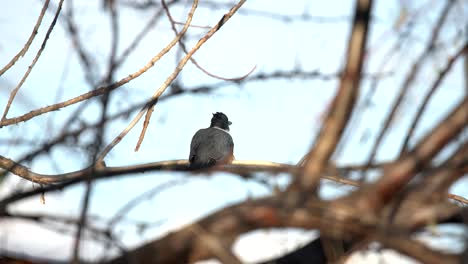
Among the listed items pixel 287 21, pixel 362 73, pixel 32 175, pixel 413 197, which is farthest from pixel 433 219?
pixel 32 175

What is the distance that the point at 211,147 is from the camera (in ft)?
24.2

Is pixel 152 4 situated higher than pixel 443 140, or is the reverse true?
pixel 152 4

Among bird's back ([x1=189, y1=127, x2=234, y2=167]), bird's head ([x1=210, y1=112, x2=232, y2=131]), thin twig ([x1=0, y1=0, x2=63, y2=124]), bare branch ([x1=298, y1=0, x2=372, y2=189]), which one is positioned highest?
bird's head ([x1=210, y1=112, x2=232, y2=131])

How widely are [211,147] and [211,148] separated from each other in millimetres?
23

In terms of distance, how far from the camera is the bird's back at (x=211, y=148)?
280 inches

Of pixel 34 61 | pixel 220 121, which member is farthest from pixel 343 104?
pixel 220 121

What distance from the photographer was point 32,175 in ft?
12.8

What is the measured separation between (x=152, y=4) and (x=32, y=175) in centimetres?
144

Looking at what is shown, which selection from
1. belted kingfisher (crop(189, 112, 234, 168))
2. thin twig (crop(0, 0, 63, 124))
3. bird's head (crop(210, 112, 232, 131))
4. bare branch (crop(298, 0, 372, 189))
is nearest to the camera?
bare branch (crop(298, 0, 372, 189))

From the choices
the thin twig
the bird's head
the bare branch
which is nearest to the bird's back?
the bird's head

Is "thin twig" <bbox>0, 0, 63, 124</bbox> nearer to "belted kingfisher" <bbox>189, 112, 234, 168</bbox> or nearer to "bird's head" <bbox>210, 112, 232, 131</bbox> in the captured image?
"belted kingfisher" <bbox>189, 112, 234, 168</bbox>

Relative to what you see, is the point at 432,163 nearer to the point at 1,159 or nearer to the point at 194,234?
the point at 194,234

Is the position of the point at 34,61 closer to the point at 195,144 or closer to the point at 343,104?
the point at 343,104

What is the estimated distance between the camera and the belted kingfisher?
7.11 m
